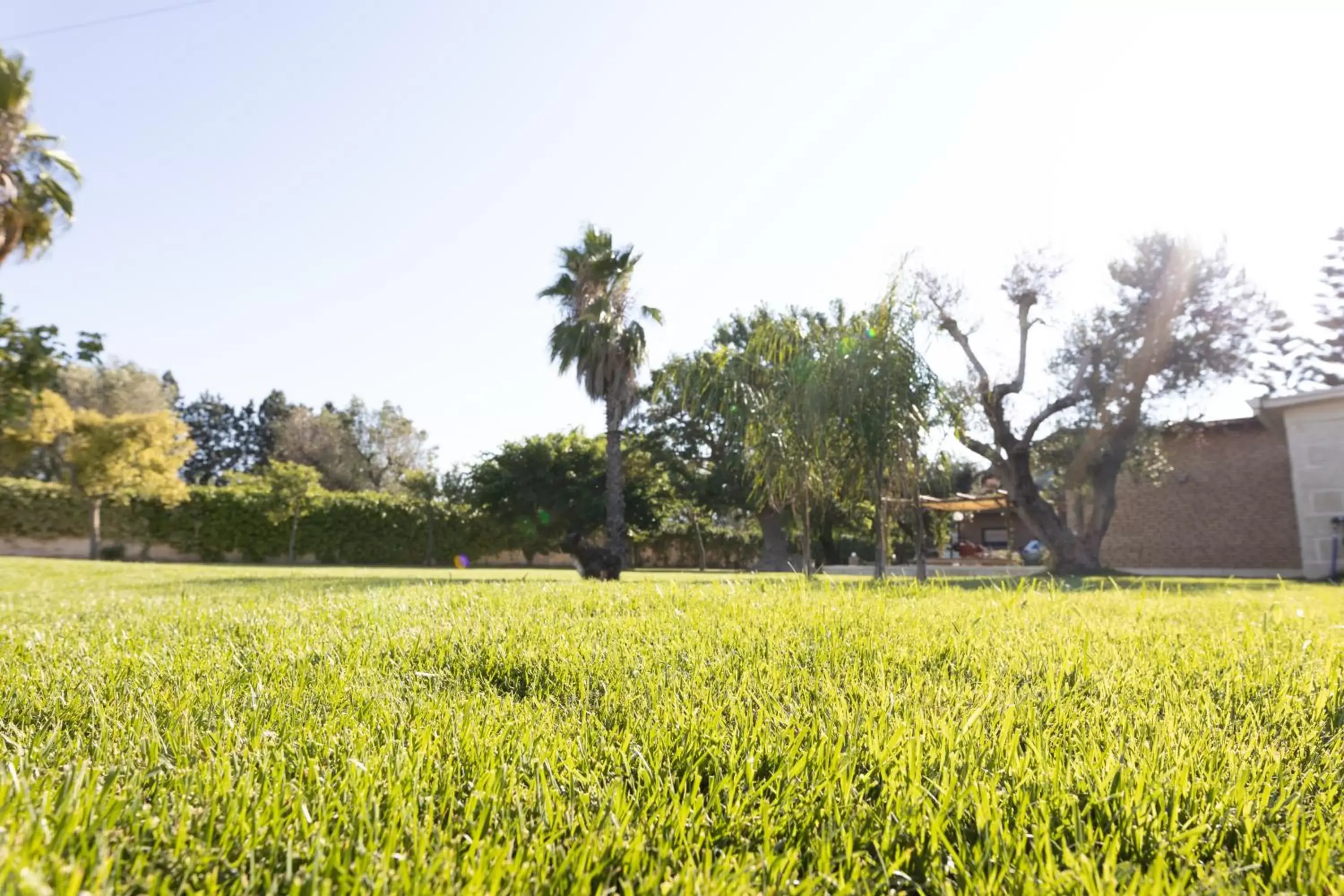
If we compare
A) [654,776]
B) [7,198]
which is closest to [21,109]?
[7,198]

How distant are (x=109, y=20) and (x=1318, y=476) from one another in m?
21.2

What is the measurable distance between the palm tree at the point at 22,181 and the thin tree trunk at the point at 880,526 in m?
9.20

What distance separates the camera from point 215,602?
6.02 meters

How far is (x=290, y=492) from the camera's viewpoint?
2805cm

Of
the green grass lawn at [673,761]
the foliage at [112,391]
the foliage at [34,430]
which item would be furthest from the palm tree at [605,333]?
the foliage at [112,391]

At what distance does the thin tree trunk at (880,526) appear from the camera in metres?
9.34

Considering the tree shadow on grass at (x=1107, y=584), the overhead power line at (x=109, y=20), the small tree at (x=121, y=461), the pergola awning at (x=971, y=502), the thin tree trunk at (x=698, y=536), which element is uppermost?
the overhead power line at (x=109, y=20)

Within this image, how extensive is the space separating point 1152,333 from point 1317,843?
22.6 metres

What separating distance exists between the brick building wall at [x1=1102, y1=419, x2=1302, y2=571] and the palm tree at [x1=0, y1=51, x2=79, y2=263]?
24.6 metres

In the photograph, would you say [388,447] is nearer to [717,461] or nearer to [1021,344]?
[717,461]

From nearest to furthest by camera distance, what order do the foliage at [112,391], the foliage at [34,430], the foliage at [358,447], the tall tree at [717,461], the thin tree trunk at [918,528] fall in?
the foliage at [34,430] → the thin tree trunk at [918,528] → the tall tree at [717,461] → the foliage at [112,391] → the foliage at [358,447]

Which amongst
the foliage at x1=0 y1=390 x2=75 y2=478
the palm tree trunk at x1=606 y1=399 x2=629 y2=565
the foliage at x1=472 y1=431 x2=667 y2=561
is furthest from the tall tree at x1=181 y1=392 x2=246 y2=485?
the palm tree trunk at x1=606 y1=399 x2=629 y2=565

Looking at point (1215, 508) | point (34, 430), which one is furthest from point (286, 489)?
point (1215, 508)

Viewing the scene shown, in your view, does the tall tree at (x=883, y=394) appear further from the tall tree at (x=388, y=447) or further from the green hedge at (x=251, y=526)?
the tall tree at (x=388, y=447)
